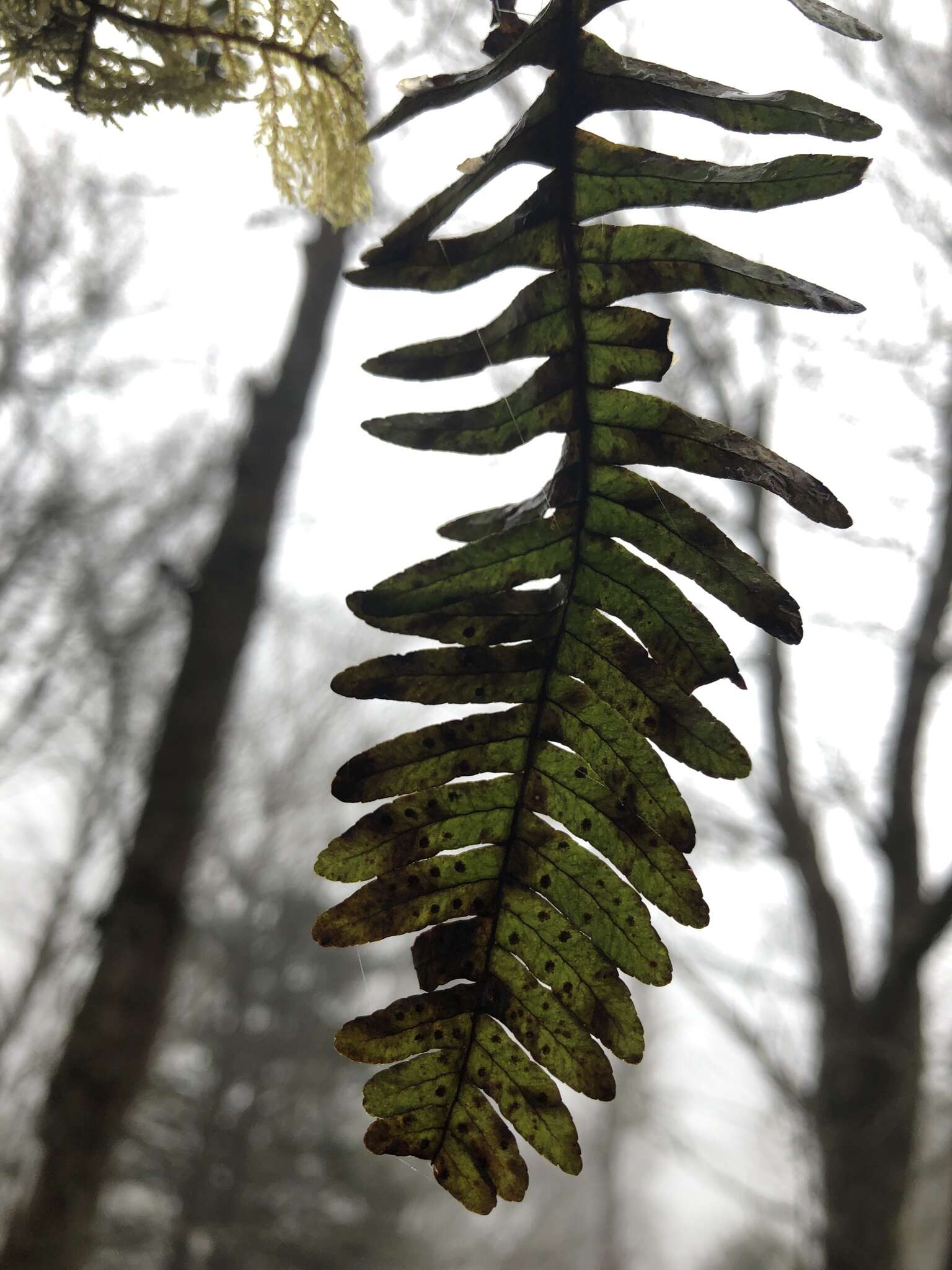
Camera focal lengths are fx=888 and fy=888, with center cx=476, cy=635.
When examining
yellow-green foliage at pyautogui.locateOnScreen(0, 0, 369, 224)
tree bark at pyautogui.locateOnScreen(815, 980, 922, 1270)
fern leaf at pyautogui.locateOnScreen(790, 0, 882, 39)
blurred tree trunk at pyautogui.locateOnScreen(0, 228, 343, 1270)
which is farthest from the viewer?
tree bark at pyautogui.locateOnScreen(815, 980, 922, 1270)

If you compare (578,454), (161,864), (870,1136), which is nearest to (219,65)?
(578,454)

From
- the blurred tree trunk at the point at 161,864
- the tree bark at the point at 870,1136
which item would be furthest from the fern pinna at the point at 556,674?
the tree bark at the point at 870,1136

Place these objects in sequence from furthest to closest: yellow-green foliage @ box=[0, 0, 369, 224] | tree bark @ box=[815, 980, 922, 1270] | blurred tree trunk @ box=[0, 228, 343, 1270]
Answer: tree bark @ box=[815, 980, 922, 1270] < blurred tree trunk @ box=[0, 228, 343, 1270] < yellow-green foliage @ box=[0, 0, 369, 224]

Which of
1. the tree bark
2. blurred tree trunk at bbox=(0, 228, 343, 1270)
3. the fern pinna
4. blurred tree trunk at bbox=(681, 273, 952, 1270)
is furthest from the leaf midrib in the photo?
the tree bark

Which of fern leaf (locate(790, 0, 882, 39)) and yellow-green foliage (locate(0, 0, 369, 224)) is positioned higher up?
yellow-green foliage (locate(0, 0, 369, 224))

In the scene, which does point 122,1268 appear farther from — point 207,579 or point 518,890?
point 518,890

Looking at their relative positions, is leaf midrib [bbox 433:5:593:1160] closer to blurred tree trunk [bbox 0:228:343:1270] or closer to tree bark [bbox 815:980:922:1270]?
blurred tree trunk [bbox 0:228:343:1270]

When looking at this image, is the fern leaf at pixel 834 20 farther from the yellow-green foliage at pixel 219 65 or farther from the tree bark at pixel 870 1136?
the tree bark at pixel 870 1136

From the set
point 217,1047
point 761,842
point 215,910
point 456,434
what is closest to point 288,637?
point 215,910
